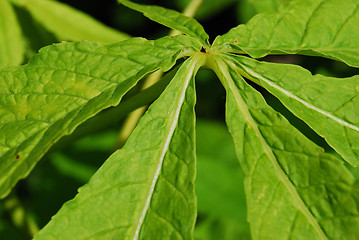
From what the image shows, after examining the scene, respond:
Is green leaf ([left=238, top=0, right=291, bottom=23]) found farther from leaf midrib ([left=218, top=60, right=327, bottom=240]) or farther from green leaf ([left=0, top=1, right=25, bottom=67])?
green leaf ([left=0, top=1, right=25, bottom=67])

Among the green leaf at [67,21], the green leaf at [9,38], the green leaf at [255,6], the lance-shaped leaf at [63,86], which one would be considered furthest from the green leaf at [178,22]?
the green leaf at [255,6]

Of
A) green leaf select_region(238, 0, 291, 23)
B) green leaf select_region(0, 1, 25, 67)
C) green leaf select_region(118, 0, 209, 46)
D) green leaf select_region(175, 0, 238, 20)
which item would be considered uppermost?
green leaf select_region(175, 0, 238, 20)

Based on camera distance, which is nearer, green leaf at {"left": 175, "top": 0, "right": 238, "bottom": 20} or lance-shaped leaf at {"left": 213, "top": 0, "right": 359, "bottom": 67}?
lance-shaped leaf at {"left": 213, "top": 0, "right": 359, "bottom": 67}

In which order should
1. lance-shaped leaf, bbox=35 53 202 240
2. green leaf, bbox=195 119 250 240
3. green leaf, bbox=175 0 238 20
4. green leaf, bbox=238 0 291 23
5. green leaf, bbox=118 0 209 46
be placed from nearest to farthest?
lance-shaped leaf, bbox=35 53 202 240 → green leaf, bbox=118 0 209 46 → green leaf, bbox=238 0 291 23 → green leaf, bbox=195 119 250 240 → green leaf, bbox=175 0 238 20

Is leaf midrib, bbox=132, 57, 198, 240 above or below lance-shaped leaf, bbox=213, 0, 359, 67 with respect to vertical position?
below

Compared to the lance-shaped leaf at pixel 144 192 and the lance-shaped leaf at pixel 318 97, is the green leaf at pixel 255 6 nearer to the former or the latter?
the lance-shaped leaf at pixel 318 97

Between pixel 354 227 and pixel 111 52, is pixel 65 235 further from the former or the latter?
pixel 354 227

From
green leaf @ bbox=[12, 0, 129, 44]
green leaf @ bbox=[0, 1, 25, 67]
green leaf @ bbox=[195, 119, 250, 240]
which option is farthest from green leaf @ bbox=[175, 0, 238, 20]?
green leaf @ bbox=[0, 1, 25, 67]

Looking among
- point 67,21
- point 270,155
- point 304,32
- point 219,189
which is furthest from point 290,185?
point 219,189
